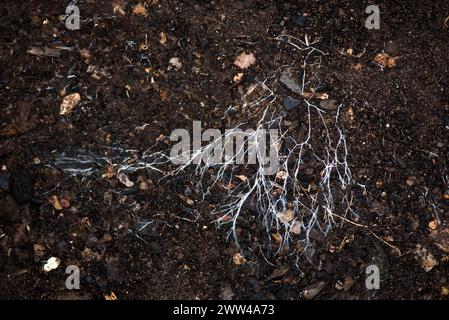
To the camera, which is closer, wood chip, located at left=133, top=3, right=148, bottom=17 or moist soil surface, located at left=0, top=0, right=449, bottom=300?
moist soil surface, located at left=0, top=0, right=449, bottom=300

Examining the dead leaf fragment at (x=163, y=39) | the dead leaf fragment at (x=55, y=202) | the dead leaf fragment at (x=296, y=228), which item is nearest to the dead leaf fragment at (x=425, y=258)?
the dead leaf fragment at (x=296, y=228)

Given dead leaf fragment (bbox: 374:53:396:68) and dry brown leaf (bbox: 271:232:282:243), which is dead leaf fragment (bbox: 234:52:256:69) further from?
dry brown leaf (bbox: 271:232:282:243)

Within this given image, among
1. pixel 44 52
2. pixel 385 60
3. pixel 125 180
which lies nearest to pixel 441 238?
pixel 385 60

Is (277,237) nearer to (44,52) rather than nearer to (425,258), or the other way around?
(425,258)

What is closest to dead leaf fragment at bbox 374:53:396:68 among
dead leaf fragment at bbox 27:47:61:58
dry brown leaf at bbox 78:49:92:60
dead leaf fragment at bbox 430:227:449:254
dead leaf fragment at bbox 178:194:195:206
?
dead leaf fragment at bbox 430:227:449:254
